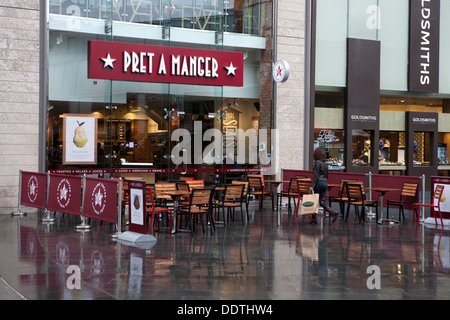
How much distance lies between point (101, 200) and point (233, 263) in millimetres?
4050

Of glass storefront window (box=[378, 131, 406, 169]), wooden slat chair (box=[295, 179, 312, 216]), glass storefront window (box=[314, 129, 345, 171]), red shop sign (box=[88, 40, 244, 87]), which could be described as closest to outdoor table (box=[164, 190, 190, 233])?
wooden slat chair (box=[295, 179, 312, 216])

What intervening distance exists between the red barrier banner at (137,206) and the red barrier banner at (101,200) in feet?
1.50

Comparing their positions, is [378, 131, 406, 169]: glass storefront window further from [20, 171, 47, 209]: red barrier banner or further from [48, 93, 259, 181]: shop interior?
[20, 171, 47, 209]: red barrier banner

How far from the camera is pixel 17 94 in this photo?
52.0 feet

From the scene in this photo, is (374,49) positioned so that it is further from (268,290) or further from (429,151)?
(268,290)

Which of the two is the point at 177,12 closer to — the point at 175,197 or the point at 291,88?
the point at 291,88

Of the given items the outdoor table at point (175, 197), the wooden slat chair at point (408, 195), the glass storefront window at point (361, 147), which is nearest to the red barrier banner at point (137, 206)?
the outdoor table at point (175, 197)

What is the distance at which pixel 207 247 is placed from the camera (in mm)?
10781

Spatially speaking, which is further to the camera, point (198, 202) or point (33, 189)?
point (33, 189)

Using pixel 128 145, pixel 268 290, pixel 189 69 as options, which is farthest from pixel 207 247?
pixel 189 69

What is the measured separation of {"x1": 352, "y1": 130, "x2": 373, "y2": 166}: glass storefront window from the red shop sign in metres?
4.97

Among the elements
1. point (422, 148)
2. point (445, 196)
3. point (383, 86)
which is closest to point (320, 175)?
point (445, 196)

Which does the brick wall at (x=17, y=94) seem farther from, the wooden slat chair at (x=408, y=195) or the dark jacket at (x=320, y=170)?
the wooden slat chair at (x=408, y=195)

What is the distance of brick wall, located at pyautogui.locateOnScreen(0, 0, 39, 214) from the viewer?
1567 centimetres
